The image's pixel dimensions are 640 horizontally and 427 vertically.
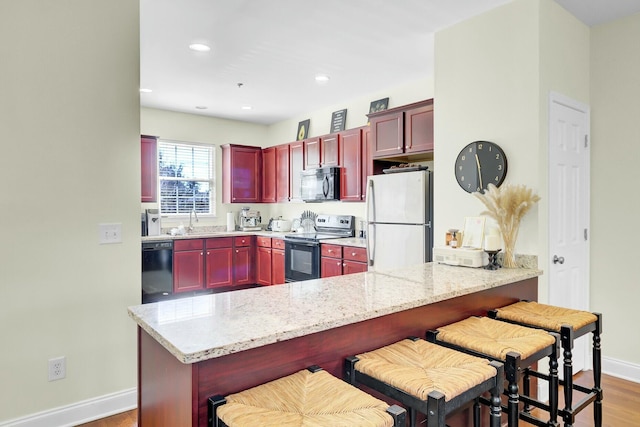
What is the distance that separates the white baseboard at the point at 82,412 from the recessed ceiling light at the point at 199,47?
268 cm

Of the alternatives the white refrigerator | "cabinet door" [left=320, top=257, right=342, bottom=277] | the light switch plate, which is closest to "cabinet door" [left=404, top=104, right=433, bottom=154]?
the white refrigerator

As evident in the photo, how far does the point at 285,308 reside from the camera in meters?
1.61

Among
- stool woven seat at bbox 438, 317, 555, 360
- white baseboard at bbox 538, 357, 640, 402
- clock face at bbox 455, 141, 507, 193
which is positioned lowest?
white baseboard at bbox 538, 357, 640, 402

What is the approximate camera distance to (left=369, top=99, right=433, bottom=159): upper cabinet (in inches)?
145

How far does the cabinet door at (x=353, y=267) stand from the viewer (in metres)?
4.24

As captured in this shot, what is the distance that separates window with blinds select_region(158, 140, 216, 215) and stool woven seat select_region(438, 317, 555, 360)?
16.0ft

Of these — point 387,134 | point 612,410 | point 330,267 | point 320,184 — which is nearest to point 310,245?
point 330,267

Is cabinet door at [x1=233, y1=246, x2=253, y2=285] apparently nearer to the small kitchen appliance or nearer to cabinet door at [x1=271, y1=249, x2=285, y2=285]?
cabinet door at [x1=271, y1=249, x2=285, y2=285]

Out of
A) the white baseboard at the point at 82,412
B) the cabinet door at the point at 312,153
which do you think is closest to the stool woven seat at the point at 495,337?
the white baseboard at the point at 82,412

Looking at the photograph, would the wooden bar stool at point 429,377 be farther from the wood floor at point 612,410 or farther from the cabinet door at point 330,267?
the cabinet door at point 330,267

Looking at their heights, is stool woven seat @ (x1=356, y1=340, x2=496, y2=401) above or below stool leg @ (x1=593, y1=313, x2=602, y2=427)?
above

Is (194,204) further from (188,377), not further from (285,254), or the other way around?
(188,377)

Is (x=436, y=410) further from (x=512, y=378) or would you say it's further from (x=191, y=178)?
(x=191, y=178)

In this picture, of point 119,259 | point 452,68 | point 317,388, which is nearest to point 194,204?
point 119,259
